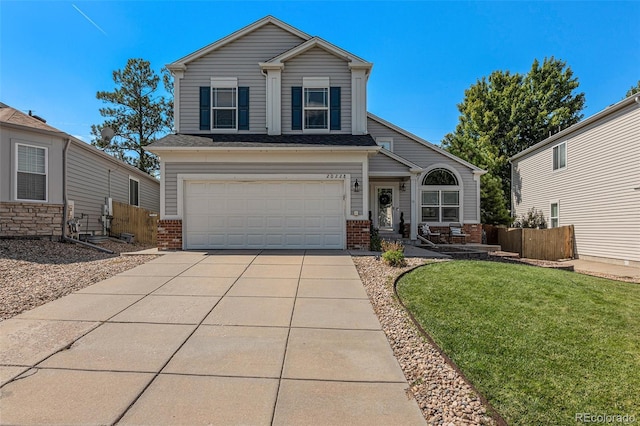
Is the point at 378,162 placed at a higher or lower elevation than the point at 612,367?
higher

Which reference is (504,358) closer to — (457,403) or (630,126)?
(457,403)

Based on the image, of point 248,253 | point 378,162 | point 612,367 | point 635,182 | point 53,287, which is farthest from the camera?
point 378,162

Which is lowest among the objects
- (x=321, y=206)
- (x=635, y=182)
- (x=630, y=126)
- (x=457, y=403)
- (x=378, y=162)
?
(x=457, y=403)

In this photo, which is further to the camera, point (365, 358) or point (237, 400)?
point (365, 358)

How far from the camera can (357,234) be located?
34.3ft

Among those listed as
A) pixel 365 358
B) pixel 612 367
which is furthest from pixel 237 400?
pixel 612 367

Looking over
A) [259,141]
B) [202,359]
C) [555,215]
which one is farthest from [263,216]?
[555,215]

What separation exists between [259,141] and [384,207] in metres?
7.30

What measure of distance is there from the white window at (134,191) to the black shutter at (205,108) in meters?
8.76

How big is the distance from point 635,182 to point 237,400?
1460cm

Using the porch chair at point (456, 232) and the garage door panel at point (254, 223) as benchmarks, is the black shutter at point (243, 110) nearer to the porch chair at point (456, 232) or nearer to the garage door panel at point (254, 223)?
the garage door panel at point (254, 223)

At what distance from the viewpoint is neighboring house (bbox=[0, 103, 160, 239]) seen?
→ 10641 mm

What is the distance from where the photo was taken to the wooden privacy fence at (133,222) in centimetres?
1542

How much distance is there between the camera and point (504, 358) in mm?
3602
